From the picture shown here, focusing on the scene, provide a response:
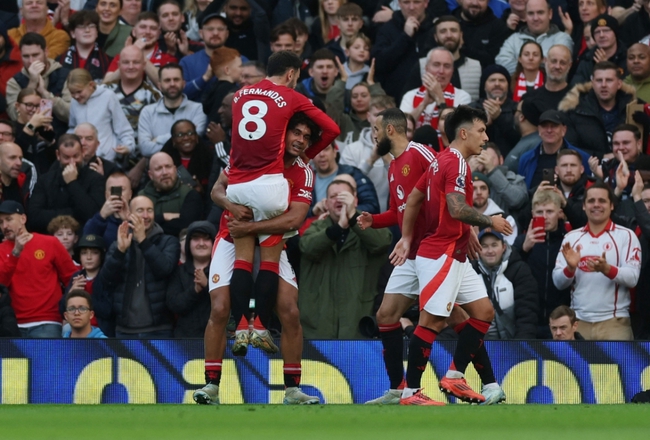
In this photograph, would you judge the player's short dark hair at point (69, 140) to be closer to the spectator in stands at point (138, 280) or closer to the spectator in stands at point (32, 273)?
the spectator in stands at point (32, 273)

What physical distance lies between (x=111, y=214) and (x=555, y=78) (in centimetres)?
535

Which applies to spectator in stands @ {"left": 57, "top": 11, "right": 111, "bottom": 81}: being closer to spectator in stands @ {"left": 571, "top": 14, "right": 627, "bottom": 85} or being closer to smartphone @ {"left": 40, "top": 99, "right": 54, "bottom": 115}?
smartphone @ {"left": 40, "top": 99, "right": 54, "bottom": 115}

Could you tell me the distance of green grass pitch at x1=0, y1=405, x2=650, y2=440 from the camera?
739 centimetres

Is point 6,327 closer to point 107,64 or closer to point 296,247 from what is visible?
point 296,247

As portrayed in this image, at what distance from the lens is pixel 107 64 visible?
53.3ft

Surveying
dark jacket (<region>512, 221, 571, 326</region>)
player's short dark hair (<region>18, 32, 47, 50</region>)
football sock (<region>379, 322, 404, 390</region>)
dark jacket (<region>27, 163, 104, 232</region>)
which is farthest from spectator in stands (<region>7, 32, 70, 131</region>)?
football sock (<region>379, 322, 404, 390</region>)

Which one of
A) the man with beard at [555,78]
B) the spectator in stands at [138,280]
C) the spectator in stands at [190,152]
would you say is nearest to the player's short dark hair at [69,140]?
the spectator in stands at [190,152]

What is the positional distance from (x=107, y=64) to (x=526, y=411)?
9721mm

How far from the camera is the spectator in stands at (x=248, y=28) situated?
16422 mm

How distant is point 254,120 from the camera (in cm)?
899

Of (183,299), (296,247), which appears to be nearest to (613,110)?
(296,247)

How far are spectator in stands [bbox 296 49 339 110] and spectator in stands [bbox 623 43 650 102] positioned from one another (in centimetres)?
344

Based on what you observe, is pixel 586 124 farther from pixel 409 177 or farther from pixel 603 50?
pixel 409 177

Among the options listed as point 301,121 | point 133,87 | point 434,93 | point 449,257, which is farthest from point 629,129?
point 133,87
